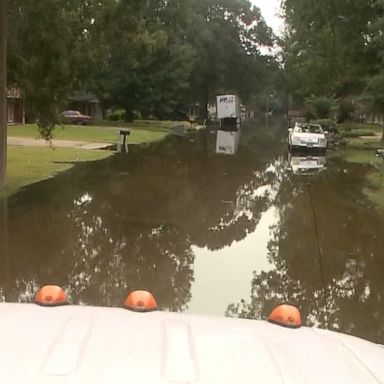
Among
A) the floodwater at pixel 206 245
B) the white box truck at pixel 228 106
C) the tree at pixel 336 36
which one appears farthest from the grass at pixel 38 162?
the white box truck at pixel 228 106

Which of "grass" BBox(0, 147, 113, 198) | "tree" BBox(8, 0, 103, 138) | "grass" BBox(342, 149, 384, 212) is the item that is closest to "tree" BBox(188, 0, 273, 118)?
"grass" BBox(342, 149, 384, 212)

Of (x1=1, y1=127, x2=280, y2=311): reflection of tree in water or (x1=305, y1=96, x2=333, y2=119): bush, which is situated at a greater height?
(x1=305, y1=96, x2=333, y2=119): bush

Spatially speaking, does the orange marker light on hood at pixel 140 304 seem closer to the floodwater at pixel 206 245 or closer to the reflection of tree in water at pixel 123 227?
the floodwater at pixel 206 245

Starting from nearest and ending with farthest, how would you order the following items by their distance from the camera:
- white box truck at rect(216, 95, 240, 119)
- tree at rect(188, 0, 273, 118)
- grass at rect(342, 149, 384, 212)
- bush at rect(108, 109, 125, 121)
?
grass at rect(342, 149, 384, 212)
white box truck at rect(216, 95, 240, 119)
bush at rect(108, 109, 125, 121)
tree at rect(188, 0, 273, 118)

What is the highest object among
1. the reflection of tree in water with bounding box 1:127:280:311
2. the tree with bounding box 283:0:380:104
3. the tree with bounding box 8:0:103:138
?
the tree with bounding box 283:0:380:104

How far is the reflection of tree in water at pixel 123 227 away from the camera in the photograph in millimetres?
9188

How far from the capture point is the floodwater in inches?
336

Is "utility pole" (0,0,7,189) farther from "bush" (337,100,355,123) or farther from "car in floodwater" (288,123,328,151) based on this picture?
"bush" (337,100,355,123)

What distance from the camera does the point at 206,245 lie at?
1190 cm

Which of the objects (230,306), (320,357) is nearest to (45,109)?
(230,306)

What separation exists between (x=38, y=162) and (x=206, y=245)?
1561 cm

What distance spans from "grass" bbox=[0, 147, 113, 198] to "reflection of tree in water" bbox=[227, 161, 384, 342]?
7063 mm

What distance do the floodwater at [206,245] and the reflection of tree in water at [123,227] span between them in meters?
0.03

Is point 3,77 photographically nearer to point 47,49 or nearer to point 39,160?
point 47,49
